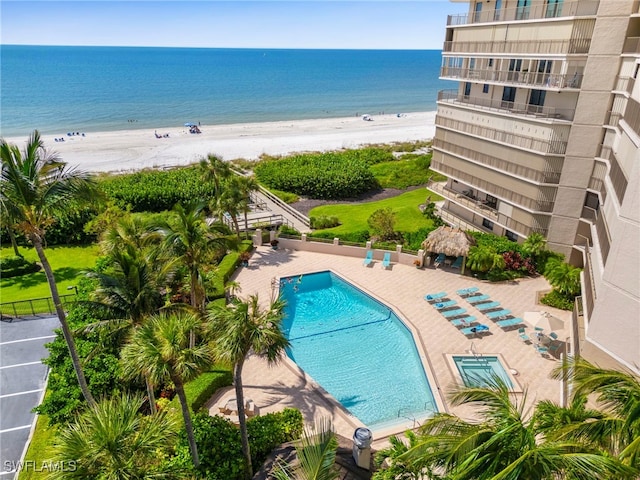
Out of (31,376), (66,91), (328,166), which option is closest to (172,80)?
(66,91)

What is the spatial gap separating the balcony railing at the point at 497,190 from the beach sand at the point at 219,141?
38.0 m

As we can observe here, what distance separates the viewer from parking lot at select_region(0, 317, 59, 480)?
1598 centimetres

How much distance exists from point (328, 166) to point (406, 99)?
344 ft

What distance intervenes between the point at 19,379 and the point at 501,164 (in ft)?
100.0

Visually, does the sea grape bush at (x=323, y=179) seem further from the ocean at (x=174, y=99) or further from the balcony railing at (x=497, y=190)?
the ocean at (x=174, y=99)

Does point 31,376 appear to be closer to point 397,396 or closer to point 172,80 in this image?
point 397,396

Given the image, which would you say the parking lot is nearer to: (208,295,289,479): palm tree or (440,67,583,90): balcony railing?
(208,295,289,479): palm tree

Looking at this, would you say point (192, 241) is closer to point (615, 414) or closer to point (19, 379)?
point (19, 379)

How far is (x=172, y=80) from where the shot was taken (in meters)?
175

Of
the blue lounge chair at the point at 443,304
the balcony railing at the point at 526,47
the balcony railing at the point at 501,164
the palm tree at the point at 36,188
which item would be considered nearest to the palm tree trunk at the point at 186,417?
the palm tree at the point at 36,188

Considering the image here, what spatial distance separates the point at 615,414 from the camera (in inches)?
367

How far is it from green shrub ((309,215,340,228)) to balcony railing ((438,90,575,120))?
13.2 meters

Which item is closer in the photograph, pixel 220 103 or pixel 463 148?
pixel 463 148

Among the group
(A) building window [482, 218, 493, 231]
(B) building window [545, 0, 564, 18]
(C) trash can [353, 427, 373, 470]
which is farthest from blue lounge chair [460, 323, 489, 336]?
(B) building window [545, 0, 564, 18]
